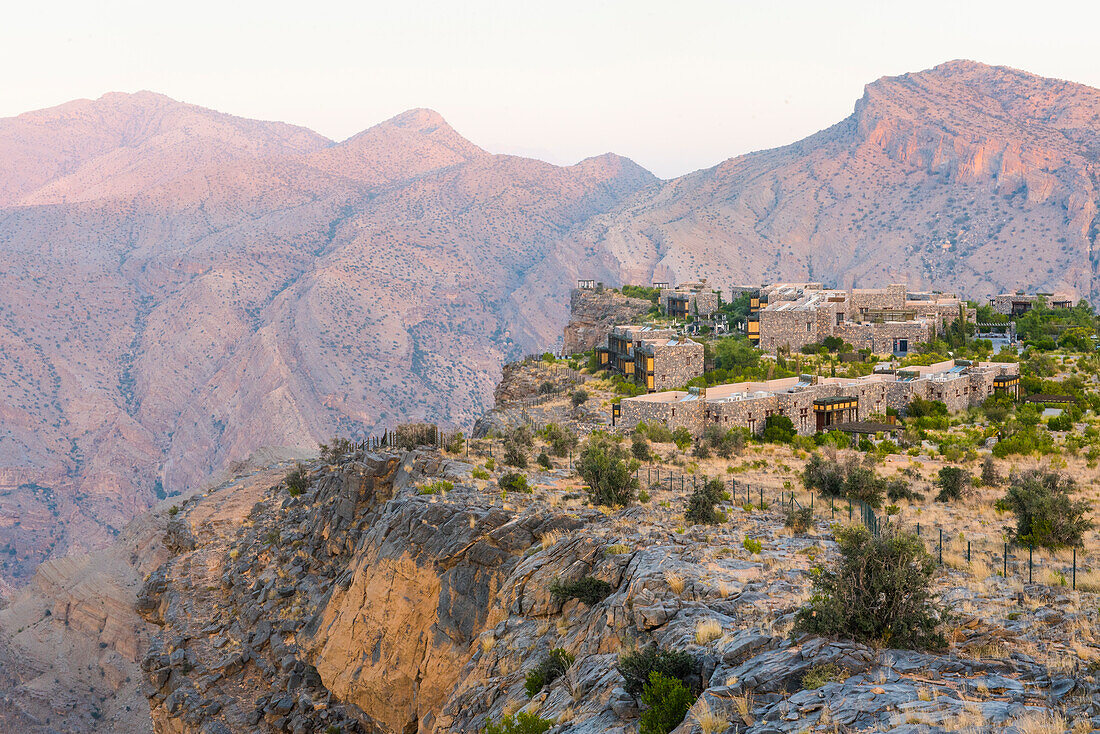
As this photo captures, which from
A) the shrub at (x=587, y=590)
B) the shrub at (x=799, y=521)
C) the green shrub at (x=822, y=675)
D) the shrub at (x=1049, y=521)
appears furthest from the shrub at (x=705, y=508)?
the green shrub at (x=822, y=675)

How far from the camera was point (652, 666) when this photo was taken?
415 inches

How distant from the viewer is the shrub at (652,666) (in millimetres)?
10430

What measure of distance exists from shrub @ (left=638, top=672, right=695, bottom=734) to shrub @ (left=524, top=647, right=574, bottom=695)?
3.76 m

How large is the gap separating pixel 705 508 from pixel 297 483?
2862 cm

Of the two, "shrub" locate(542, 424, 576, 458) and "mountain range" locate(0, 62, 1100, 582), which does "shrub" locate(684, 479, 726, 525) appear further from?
"mountain range" locate(0, 62, 1100, 582)

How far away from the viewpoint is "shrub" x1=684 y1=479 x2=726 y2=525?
66.5 feet

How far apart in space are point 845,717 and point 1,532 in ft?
463

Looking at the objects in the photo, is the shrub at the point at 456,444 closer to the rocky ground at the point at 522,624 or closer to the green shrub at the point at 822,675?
the rocky ground at the point at 522,624

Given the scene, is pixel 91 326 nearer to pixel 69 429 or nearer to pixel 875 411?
pixel 69 429

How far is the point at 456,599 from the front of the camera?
2141cm

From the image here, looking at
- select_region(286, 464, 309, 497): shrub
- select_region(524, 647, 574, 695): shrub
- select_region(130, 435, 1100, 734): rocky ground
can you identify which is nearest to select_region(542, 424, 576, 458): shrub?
select_region(130, 435, 1100, 734): rocky ground

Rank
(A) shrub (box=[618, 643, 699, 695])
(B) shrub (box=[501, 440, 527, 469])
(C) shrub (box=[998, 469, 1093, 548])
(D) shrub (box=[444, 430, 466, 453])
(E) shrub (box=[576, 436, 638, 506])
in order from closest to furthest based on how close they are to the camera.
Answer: (A) shrub (box=[618, 643, 699, 695]) → (C) shrub (box=[998, 469, 1093, 548]) → (E) shrub (box=[576, 436, 638, 506]) → (B) shrub (box=[501, 440, 527, 469]) → (D) shrub (box=[444, 430, 466, 453])

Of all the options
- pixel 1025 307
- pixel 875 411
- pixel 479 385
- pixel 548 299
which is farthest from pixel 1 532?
pixel 1025 307

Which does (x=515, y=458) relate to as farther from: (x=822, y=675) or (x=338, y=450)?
(x=822, y=675)
